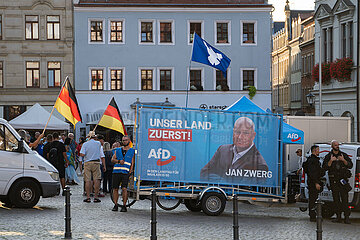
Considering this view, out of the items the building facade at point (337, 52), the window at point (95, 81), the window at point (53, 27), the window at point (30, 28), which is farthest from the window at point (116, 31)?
the building facade at point (337, 52)

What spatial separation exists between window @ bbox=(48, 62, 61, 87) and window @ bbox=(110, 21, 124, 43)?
3.91 metres

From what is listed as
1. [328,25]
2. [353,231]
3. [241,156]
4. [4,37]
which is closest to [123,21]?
[4,37]

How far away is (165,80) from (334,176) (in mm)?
33177

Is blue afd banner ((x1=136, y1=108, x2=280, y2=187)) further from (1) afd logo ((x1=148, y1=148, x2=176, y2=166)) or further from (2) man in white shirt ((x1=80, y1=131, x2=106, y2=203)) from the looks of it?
(2) man in white shirt ((x1=80, y1=131, x2=106, y2=203))

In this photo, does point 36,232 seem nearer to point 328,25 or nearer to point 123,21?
point 328,25

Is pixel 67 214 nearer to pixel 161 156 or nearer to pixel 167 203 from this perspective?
pixel 161 156

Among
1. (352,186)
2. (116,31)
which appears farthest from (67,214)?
(116,31)

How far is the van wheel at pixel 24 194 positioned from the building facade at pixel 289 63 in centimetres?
6815

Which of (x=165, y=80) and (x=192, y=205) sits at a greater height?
(x=165, y=80)

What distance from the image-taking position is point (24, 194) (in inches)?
738

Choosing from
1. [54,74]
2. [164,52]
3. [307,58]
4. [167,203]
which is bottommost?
[167,203]

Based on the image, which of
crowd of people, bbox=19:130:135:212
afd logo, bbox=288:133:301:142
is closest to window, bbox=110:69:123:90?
crowd of people, bbox=19:130:135:212

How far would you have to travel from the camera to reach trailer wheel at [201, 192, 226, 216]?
61.1 feet

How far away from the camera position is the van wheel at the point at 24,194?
18.6 metres
